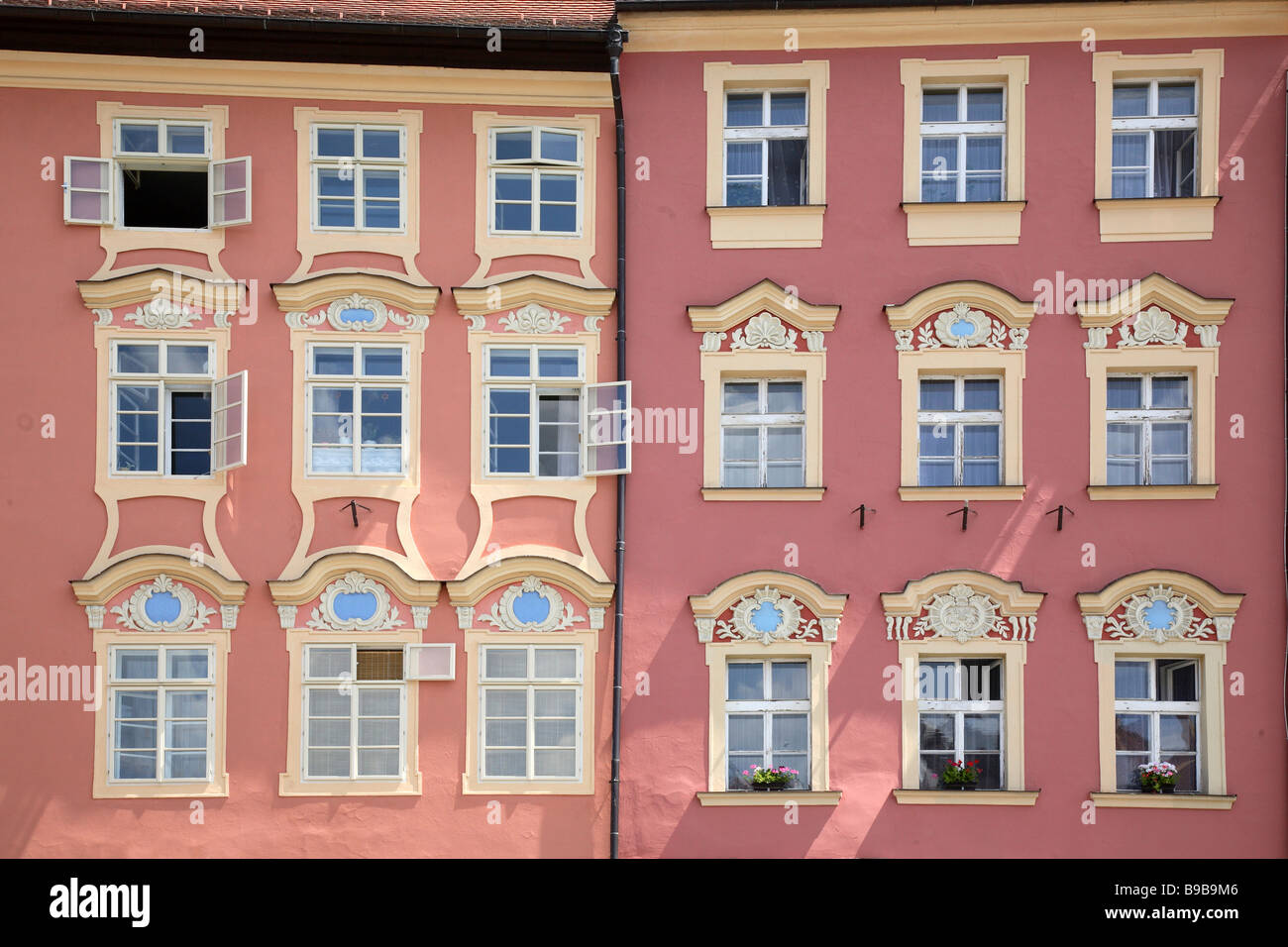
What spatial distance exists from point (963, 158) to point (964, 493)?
3.37m

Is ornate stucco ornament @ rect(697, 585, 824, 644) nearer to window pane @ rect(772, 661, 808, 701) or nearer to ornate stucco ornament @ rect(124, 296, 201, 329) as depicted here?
window pane @ rect(772, 661, 808, 701)

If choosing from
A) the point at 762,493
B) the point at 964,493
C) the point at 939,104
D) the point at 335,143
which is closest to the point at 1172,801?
the point at 964,493

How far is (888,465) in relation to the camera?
1638cm

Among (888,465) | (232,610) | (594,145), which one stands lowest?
(232,610)

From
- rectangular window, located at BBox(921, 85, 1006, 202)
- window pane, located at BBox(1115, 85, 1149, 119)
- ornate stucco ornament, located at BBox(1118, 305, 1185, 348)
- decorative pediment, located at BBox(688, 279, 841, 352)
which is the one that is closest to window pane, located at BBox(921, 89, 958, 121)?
rectangular window, located at BBox(921, 85, 1006, 202)

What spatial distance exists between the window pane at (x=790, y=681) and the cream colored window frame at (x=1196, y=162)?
201 inches

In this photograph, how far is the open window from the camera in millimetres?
16516

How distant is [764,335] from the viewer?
1653 centimetres

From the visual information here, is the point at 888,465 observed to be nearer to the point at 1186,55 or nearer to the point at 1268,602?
the point at 1268,602

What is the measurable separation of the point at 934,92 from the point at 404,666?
7.71 metres

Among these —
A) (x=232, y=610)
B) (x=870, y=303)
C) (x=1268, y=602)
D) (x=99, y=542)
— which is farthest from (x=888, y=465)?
(x=99, y=542)

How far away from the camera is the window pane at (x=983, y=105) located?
55.4ft

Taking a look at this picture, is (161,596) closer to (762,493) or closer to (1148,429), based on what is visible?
(762,493)

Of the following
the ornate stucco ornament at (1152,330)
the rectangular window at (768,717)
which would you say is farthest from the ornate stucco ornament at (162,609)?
the ornate stucco ornament at (1152,330)
